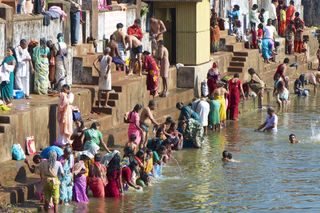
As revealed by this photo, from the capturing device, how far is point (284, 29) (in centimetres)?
4697

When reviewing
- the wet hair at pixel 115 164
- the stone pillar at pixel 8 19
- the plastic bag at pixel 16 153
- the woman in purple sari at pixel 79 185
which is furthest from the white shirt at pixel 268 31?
the woman in purple sari at pixel 79 185

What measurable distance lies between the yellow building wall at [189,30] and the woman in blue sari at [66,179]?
12.1 metres

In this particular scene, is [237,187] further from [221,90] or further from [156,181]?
[221,90]

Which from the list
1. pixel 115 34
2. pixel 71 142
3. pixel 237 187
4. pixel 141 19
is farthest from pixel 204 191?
pixel 141 19

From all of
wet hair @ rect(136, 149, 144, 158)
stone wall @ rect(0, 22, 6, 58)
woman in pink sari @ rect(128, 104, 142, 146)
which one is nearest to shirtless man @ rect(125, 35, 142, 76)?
woman in pink sari @ rect(128, 104, 142, 146)

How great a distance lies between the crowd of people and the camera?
42.1 meters

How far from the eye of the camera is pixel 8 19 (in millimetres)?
28719

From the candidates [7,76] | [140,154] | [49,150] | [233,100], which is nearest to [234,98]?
[233,100]

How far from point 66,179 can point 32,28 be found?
608 centimetres

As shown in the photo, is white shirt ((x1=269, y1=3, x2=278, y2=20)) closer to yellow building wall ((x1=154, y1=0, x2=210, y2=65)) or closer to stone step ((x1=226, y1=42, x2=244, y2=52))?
stone step ((x1=226, y1=42, x2=244, y2=52))

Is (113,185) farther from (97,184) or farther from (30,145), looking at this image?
(30,145)

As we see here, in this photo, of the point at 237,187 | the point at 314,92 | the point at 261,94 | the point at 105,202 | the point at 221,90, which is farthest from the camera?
the point at 314,92

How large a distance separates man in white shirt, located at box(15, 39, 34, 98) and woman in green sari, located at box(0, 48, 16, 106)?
43 cm

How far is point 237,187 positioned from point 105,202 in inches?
125
